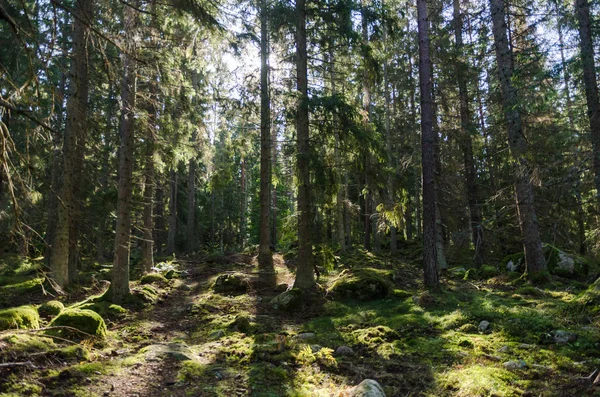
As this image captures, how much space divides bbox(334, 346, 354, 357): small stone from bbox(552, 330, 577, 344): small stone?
3.27m

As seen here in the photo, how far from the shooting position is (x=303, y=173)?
34.8ft

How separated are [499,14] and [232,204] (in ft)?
108

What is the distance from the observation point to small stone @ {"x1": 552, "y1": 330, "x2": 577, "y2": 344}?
6.03 metres

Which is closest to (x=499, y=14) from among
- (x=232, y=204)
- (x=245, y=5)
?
(x=245, y=5)

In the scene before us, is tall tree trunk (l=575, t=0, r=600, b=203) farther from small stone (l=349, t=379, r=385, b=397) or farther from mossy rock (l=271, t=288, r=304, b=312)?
small stone (l=349, t=379, r=385, b=397)

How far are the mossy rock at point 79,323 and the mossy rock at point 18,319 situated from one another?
38cm

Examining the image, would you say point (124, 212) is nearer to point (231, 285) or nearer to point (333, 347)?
point (231, 285)

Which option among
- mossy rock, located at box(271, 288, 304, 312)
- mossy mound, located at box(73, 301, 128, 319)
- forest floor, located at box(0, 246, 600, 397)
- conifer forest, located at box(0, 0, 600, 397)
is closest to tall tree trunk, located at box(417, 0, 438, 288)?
conifer forest, located at box(0, 0, 600, 397)

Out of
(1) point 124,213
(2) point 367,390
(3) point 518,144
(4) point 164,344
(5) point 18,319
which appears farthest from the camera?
(3) point 518,144

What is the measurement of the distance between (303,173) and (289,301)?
3472 mm

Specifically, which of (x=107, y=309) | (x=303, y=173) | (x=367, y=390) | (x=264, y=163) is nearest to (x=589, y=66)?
(x=303, y=173)

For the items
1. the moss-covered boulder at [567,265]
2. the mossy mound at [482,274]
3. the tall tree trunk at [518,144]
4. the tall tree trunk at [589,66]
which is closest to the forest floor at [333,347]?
the tall tree trunk at [518,144]

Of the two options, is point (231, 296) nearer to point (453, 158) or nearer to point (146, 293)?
point (146, 293)

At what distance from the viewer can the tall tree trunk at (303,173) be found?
10641 mm
